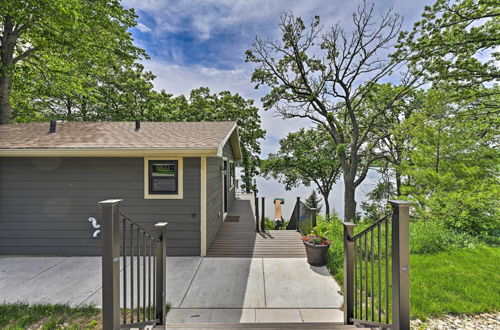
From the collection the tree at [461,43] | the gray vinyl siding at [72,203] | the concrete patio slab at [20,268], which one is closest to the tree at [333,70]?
the tree at [461,43]

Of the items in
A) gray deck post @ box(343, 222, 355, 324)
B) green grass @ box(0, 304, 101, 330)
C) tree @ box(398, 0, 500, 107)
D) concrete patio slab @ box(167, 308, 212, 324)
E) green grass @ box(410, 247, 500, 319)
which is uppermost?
tree @ box(398, 0, 500, 107)

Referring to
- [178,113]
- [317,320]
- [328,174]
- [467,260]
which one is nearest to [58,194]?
[317,320]

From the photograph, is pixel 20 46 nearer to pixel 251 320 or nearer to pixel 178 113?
pixel 178 113

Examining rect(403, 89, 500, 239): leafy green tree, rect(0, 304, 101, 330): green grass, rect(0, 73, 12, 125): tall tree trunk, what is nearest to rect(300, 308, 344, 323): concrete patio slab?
rect(0, 304, 101, 330): green grass

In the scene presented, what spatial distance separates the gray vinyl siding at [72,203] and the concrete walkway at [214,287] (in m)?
0.37

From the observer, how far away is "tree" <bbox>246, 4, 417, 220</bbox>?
966cm

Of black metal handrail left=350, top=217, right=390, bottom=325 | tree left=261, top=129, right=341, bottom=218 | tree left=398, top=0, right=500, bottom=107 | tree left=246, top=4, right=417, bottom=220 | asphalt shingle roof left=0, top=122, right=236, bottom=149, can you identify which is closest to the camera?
black metal handrail left=350, top=217, right=390, bottom=325

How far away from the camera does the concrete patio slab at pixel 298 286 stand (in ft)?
9.99

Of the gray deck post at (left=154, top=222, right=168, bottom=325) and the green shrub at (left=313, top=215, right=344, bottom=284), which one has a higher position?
the gray deck post at (left=154, top=222, right=168, bottom=325)

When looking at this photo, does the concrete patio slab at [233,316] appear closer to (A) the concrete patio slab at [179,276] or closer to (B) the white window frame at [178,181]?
(A) the concrete patio slab at [179,276]

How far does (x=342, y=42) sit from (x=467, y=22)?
465 cm

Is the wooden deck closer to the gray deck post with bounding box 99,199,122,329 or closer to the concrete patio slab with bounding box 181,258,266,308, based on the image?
the concrete patio slab with bounding box 181,258,266,308

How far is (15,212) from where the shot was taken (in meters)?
4.79

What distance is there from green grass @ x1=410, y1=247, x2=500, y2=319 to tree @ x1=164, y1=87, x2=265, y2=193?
12784mm
